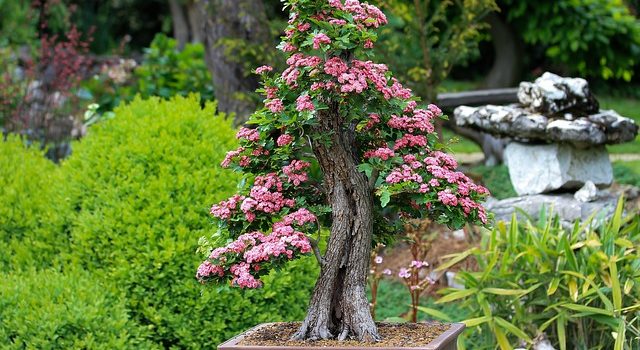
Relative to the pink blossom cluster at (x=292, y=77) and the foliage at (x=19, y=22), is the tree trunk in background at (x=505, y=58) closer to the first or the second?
the foliage at (x=19, y=22)

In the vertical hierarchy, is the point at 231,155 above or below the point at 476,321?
above

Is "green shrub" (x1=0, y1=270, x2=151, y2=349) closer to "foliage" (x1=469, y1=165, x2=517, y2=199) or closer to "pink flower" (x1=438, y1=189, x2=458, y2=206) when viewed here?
"pink flower" (x1=438, y1=189, x2=458, y2=206)

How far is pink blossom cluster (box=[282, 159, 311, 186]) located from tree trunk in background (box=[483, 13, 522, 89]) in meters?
12.9

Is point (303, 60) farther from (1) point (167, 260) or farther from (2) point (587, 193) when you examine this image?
(2) point (587, 193)

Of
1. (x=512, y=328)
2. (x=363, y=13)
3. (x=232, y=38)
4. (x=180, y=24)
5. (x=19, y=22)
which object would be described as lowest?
(x=512, y=328)

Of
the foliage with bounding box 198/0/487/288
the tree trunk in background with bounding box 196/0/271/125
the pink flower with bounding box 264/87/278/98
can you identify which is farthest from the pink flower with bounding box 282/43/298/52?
the tree trunk in background with bounding box 196/0/271/125

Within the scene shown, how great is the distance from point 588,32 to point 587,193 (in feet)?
20.8

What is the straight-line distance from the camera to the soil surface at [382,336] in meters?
2.98

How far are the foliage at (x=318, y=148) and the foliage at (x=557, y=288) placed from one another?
2.05 meters

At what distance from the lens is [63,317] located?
4203mm

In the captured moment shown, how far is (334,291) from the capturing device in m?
3.17

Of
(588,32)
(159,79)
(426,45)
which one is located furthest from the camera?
(588,32)

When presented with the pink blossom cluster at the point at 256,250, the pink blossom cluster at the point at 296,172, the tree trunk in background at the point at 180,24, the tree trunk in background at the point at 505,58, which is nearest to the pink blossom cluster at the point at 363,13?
the pink blossom cluster at the point at 296,172

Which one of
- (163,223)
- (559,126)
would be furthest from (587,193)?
(163,223)
